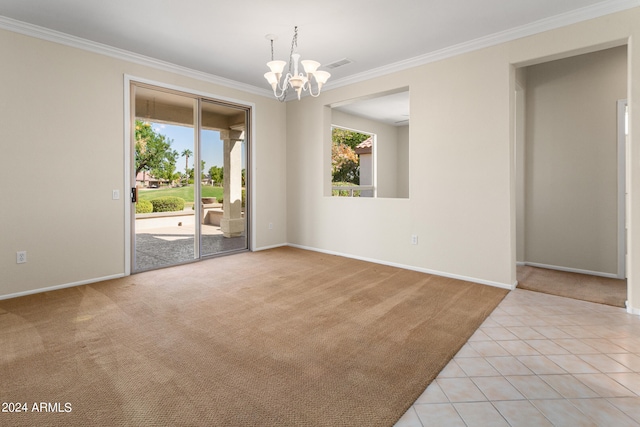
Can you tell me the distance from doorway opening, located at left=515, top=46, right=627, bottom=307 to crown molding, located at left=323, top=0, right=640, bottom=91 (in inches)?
39.2

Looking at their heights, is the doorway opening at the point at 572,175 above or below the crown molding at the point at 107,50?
below

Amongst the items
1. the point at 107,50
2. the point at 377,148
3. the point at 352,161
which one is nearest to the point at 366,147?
the point at 377,148

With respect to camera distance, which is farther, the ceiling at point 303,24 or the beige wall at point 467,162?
the beige wall at point 467,162

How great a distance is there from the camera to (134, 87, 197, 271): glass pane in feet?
15.3

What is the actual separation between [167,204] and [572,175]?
6.08 m

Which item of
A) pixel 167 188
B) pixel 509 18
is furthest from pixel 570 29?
pixel 167 188

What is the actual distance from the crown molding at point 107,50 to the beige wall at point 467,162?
6.48 ft

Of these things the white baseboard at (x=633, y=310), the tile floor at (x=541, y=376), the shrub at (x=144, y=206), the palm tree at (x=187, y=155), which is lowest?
the tile floor at (x=541, y=376)

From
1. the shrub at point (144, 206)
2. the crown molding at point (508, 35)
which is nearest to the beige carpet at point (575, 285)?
the crown molding at point (508, 35)

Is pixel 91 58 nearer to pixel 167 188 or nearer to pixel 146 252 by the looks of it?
pixel 167 188

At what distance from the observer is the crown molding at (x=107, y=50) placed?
134 inches

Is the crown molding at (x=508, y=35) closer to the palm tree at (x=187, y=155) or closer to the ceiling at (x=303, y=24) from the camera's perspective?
the ceiling at (x=303, y=24)

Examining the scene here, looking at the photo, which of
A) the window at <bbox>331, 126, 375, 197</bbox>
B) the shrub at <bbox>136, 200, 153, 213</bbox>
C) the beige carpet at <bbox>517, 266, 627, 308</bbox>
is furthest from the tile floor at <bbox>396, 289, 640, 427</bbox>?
the window at <bbox>331, 126, 375, 197</bbox>

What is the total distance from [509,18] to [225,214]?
17.4 feet
